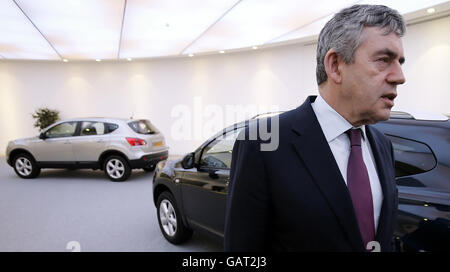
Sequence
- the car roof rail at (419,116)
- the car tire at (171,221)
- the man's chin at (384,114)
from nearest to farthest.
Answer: the man's chin at (384,114), the car roof rail at (419,116), the car tire at (171,221)

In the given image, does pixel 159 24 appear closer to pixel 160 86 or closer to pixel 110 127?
pixel 110 127

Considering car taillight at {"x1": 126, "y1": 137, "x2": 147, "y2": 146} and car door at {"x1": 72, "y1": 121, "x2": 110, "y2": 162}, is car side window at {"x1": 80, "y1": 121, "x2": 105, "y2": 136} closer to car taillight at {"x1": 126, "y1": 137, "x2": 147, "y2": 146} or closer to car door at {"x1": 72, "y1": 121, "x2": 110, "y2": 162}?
car door at {"x1": 72, "y1": 121, "x2": 110, "y2": 162}

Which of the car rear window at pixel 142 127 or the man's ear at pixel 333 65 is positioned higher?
the man's ear at pixel 333 65

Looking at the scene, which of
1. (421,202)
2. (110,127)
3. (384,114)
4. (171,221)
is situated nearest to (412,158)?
(421,202)

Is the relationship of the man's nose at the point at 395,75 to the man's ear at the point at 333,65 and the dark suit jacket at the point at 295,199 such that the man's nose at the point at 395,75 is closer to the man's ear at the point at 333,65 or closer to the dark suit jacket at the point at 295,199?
the man's ear at the point at 333,65

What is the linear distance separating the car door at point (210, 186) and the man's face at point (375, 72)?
5.89 ft

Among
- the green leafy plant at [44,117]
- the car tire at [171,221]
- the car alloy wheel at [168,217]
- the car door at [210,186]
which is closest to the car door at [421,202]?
the car door at [210,186]

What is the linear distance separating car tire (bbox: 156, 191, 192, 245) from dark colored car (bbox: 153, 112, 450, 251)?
0.13 m

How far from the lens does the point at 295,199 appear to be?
0.91 meters

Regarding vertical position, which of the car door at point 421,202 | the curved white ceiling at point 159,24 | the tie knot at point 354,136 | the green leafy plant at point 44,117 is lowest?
the car door at point 421,202

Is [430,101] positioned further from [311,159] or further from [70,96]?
[70,96]

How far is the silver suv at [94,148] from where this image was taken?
6891 mm

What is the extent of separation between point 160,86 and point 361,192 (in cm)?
1082

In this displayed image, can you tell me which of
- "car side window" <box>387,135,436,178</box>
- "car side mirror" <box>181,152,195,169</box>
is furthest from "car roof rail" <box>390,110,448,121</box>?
"car side mirror" <box>181,152,195,169</box>
